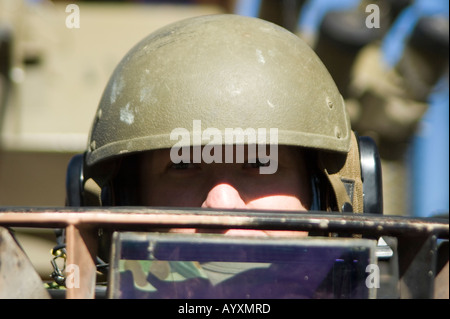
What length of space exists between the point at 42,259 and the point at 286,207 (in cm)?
428

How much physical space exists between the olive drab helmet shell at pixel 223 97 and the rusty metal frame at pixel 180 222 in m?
0.59

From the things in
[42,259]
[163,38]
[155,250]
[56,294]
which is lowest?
[42,259]

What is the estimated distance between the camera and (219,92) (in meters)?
1.79

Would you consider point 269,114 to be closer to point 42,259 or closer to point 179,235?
point 179,235

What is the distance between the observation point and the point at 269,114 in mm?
1765

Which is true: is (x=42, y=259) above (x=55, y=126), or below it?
below

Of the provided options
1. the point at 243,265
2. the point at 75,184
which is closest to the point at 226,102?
the point at 75,184

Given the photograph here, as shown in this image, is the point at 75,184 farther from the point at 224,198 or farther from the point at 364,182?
the point at 364,182

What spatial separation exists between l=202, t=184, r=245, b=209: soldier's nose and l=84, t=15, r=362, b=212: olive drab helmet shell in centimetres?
14

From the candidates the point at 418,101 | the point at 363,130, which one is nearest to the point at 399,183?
the point at 363,130

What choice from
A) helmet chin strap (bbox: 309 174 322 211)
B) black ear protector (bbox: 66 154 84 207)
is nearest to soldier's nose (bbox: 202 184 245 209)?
helmet chin strap (bbox: 309 174 322 211)

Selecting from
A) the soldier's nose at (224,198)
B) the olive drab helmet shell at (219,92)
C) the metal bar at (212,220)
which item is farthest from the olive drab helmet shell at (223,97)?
the metal bar at (212,220)

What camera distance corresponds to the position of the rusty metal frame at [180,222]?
1.11 meters

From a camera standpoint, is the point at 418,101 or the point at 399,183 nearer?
the point at 418,101
